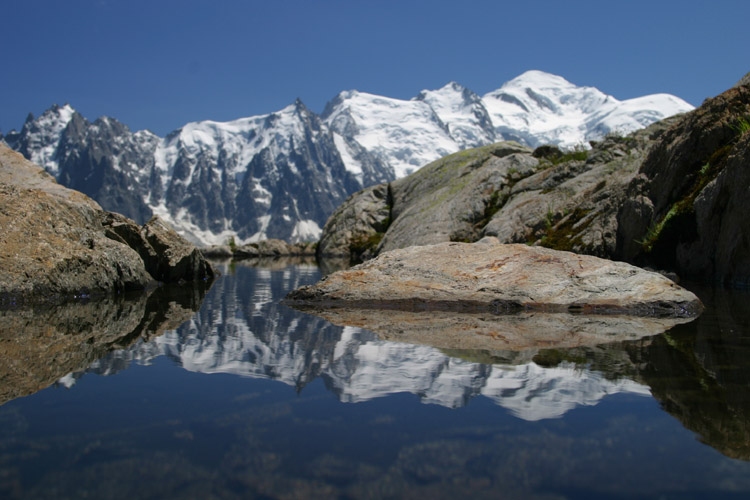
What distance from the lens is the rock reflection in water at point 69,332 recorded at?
560cm

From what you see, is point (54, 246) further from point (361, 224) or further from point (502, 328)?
point (361, 224)

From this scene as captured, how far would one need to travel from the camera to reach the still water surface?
3248mm

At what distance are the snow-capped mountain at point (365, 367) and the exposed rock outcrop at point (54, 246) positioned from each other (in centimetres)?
490

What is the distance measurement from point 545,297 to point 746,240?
571cm

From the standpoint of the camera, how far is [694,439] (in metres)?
3.74

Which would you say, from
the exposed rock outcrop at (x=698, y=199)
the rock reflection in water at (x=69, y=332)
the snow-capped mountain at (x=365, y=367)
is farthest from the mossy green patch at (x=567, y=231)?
the rock reflection in water at (x=69, y=332)

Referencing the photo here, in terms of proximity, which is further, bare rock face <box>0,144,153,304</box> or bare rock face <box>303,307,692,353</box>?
bare rock face <box>0,144,153,304</box>

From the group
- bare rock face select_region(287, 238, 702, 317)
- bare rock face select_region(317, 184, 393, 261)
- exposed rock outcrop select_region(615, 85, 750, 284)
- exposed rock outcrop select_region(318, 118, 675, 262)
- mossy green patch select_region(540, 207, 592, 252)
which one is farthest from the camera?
bare rock face select_region(317, 184, 393, 261)

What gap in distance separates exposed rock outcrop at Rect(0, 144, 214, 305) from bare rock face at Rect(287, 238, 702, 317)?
16.5ft

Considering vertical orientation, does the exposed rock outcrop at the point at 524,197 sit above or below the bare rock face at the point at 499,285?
above

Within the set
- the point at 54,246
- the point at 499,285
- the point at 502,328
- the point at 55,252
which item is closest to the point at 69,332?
the point at 55,252

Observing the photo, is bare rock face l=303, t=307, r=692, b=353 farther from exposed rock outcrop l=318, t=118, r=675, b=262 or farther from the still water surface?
exposed rock outcrop l=318, t=118, r=675, b=262

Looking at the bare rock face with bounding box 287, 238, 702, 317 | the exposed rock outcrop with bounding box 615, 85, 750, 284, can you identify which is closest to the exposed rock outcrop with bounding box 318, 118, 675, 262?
the exposed rock outcrop with bounding box 615, 85, 750, 284

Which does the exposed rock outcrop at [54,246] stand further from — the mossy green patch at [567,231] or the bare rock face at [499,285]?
the mossy green patch at [567,231]
